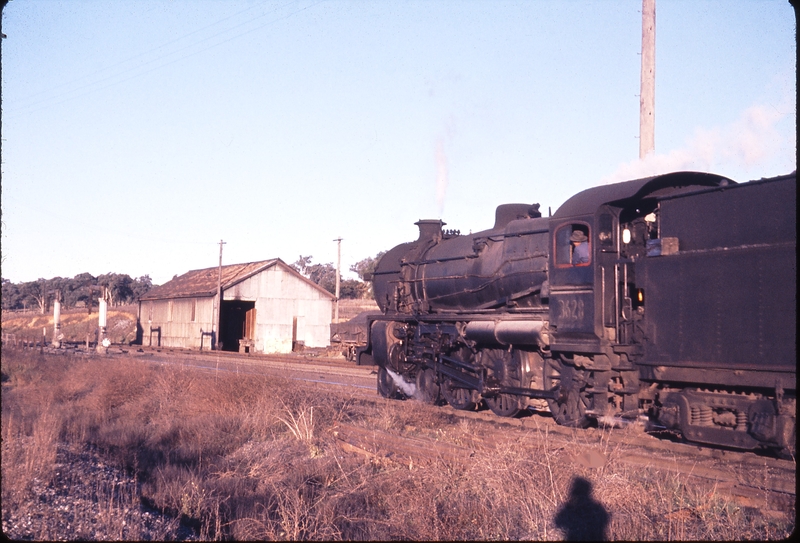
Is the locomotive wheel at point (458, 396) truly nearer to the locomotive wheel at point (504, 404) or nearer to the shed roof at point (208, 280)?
the locomotive wheel at point (504, 404)

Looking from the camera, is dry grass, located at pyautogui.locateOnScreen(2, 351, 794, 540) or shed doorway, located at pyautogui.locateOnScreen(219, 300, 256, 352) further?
shed doorway, located at pyautogui.locateOnScreen(219, 300, 256, 352)

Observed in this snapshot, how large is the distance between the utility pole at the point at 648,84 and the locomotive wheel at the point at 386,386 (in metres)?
7.90

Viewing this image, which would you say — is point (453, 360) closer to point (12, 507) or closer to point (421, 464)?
point (421, 464)

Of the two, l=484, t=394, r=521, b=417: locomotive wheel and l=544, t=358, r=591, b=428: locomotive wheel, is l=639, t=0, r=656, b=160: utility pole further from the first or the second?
l=484, t=394, r=521, b=417: locomotive wheel

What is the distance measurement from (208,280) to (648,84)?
3879 cm

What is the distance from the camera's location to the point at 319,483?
8.16 metres

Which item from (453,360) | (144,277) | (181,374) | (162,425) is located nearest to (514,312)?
(453,360)

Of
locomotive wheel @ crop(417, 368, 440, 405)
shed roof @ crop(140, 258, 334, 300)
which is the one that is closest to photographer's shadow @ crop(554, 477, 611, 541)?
locomotive wheel @ crop(417, 368, 440, 405)

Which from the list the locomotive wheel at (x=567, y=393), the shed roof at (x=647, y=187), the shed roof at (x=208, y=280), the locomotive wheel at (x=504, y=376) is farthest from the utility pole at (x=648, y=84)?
the shed roof at (x=208, y=280)

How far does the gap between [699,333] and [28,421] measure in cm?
790

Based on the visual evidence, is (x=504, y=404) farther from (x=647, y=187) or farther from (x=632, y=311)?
(x=647, y=187)

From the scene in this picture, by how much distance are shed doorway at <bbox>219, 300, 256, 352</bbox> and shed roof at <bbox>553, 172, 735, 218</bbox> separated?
37.4 meters

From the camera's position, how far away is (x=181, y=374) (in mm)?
15203

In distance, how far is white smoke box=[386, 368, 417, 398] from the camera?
53.2 feet
